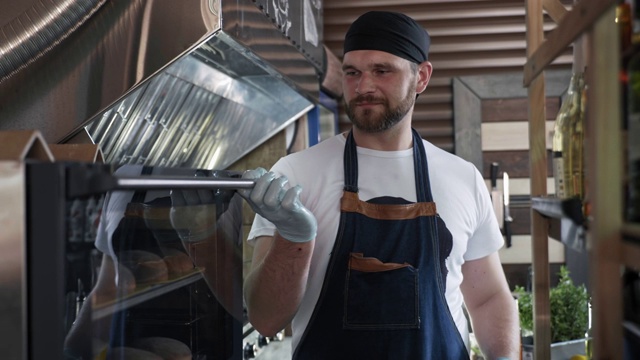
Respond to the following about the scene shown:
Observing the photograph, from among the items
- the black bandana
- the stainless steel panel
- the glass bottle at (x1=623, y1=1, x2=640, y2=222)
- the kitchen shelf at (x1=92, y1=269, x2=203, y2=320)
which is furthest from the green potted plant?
the stainless steel panel

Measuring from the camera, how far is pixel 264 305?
2201mm

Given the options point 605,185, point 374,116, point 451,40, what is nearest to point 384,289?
point 374,116

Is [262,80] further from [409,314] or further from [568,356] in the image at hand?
[568,356]

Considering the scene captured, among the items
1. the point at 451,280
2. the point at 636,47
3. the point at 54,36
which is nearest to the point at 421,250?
the point at 451,280

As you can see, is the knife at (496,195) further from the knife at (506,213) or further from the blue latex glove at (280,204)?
the blue latex glove at (280,204)

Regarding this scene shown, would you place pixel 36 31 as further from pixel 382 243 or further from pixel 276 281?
pixel 382 243

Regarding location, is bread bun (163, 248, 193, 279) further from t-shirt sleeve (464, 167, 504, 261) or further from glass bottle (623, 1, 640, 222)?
t-shirt sleeve (464, 167, 504, 261)

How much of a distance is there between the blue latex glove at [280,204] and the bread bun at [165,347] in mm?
376

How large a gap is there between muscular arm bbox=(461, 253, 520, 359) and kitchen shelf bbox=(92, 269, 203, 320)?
45.6 inches

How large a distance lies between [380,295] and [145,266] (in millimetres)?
1000

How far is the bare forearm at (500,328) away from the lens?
7.69ft

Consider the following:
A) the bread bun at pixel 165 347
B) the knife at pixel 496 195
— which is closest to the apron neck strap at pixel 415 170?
the bread bun at pixel 165 347

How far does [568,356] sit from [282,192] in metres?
1.29

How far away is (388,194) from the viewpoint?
7.54 feet
